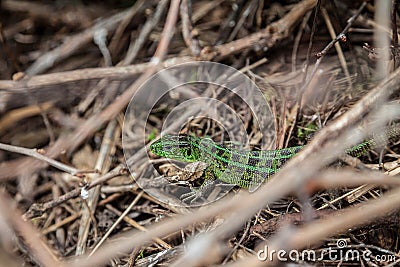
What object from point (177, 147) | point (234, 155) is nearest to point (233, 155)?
point (234, 155)

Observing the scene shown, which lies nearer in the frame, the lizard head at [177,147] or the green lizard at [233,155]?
the green lizard at [233,155]

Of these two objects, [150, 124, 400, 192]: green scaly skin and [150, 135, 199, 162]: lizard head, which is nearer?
[150, 124, 400, 192]: green scaly skin

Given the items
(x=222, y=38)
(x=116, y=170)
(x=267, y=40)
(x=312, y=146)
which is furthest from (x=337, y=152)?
(x=222, y=38)

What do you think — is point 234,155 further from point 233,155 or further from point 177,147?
point 177,147

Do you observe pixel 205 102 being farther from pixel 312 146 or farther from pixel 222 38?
pixel 312 146

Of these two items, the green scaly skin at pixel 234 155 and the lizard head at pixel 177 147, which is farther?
the lizard head at pixel 177 147
